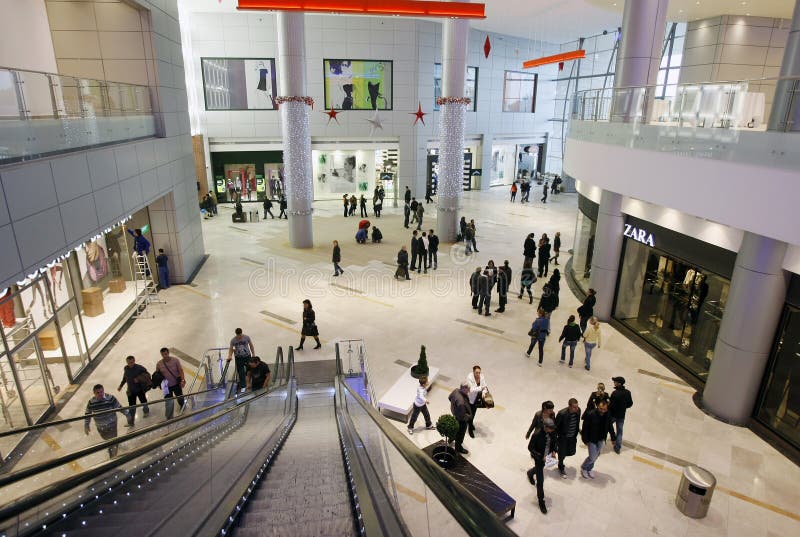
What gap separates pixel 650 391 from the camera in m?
9.55

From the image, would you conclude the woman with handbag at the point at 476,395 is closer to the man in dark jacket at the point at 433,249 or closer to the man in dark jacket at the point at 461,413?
the man in dark jacket at the point at 461,413

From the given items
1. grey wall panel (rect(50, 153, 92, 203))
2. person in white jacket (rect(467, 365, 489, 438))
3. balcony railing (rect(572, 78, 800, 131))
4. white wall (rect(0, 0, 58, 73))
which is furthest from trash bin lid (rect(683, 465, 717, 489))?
white wall (rect(0, 0, 58, 73))

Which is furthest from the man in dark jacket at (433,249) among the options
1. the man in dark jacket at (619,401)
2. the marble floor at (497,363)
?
the man in dark jacket at (619,401)

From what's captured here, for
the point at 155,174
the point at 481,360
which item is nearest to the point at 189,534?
the point at 481,360

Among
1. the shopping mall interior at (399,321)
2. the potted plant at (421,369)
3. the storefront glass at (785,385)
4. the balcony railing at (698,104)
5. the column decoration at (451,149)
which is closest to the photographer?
the shopping mall interior at (399,321)

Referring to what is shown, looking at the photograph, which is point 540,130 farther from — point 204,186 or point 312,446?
point 312,446

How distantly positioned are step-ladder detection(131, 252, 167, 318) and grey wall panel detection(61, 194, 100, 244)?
162 inches

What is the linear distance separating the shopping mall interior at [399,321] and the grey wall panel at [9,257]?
4 cm

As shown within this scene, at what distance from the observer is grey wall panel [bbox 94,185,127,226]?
9547 mm

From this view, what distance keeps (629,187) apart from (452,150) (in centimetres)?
991

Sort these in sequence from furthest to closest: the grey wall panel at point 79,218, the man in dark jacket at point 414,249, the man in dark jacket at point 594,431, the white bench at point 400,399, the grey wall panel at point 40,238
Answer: the man in dark jacket at point 414,249, the white bench at point 400,399, the grey wall panel at point 79,218, the man in dark jacket at point 594,431, the grey wall panel at point 40,238

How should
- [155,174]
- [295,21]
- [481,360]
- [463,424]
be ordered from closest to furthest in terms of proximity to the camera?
[463,424] → [481,360] → [155,174] → [295,21]

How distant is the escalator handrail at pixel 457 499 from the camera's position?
6.39ft

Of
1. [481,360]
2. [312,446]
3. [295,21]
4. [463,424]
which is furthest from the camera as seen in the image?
[295,21]
